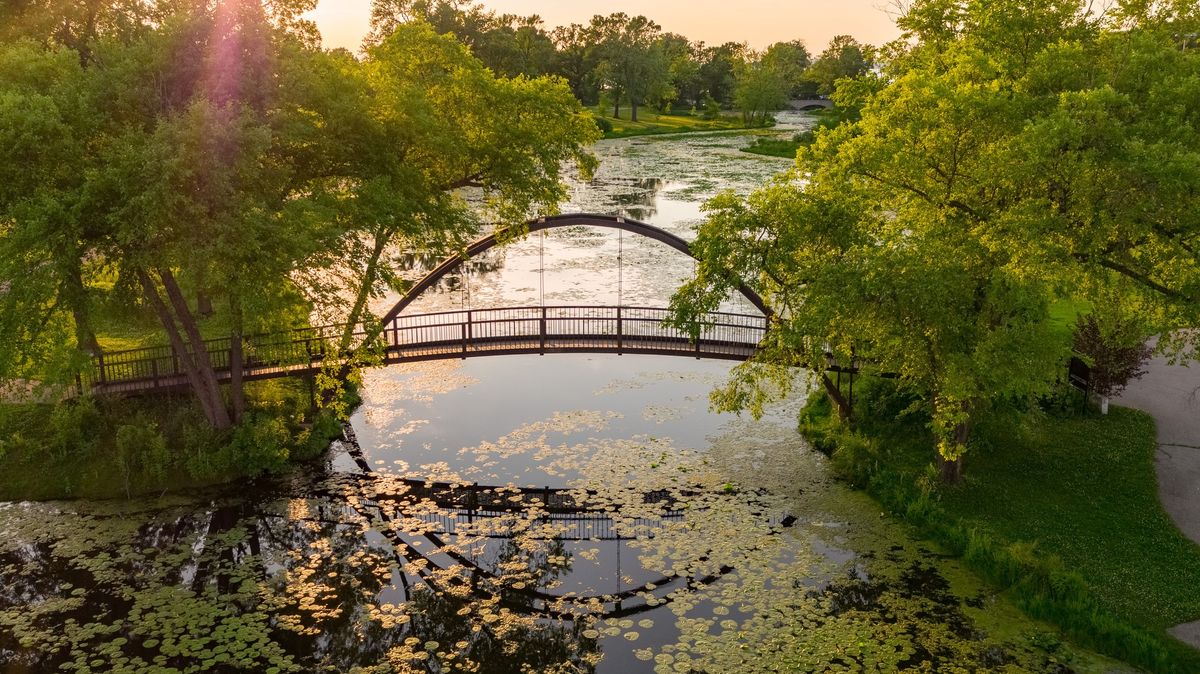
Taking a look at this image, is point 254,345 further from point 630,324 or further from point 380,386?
point 630,324

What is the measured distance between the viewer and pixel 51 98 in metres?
18.1

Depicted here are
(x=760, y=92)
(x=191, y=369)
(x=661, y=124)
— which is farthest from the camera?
(x=760, y=92)

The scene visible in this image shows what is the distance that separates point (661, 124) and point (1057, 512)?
94.4m

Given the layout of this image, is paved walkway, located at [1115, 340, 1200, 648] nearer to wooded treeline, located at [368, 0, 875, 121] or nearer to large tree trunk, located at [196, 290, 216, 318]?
large tree trunk, located at [196, 290, 216, 318]

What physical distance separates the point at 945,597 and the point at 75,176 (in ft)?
65.9

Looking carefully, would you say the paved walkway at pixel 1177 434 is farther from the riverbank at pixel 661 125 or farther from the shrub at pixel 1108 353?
the riverbank at pixel 661 125

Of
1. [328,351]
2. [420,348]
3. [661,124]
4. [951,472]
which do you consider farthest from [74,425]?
[661,124]

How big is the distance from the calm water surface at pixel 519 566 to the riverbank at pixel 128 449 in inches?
28.0

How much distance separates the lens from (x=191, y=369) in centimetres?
2264

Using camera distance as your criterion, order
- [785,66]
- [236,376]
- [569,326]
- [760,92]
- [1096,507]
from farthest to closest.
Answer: [785,66], [760,92], [569,326], [236,376], [1096,507]

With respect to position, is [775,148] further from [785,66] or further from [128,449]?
[128,449]

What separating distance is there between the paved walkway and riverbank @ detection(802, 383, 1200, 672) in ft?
0.96

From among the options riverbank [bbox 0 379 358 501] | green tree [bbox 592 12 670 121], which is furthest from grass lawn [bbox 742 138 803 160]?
riverbank [bbox 0 379 358 501]

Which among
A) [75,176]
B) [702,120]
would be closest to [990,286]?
[75,176]
